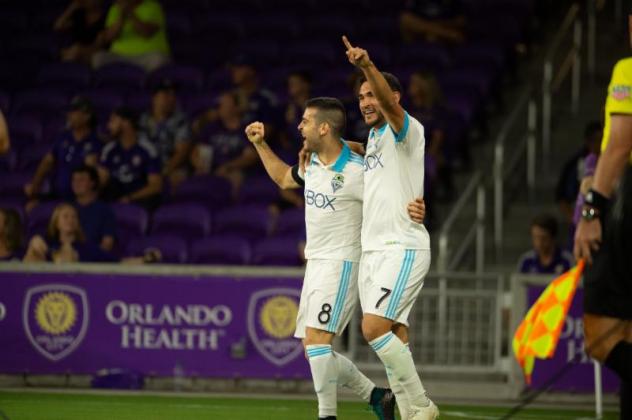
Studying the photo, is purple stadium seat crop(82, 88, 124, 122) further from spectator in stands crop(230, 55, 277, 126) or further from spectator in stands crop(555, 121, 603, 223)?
spectator in stands crop(555, 121, 603, 223)

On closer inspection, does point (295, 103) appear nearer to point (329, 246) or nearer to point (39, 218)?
point (39, 218)

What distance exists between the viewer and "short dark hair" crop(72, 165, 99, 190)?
14.5 m

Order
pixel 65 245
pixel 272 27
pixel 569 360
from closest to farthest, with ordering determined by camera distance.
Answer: pixel 569 360
pixel 65 245
pixel 272 27

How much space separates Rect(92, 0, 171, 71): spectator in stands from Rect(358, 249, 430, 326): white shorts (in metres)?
9.45

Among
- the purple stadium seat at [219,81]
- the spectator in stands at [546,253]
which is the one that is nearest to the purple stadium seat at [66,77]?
the purple stadium seat at [219,81]

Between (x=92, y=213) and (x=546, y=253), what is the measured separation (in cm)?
446

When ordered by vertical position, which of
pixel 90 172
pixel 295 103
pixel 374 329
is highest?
pixel 295 103

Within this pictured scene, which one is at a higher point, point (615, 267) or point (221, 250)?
point (615, 267)

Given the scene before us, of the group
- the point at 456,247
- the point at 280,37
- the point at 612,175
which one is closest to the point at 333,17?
the point at 280,37

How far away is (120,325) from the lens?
44.3 ft

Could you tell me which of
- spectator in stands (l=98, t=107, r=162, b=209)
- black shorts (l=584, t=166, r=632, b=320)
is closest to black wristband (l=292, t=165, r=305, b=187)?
black shorts (l=584, t=166, r=632, b=320)

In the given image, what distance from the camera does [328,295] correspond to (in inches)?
363

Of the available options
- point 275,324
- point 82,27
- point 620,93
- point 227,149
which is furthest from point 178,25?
point 620,93

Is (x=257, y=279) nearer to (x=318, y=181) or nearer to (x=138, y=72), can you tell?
(x=318, y=181)
